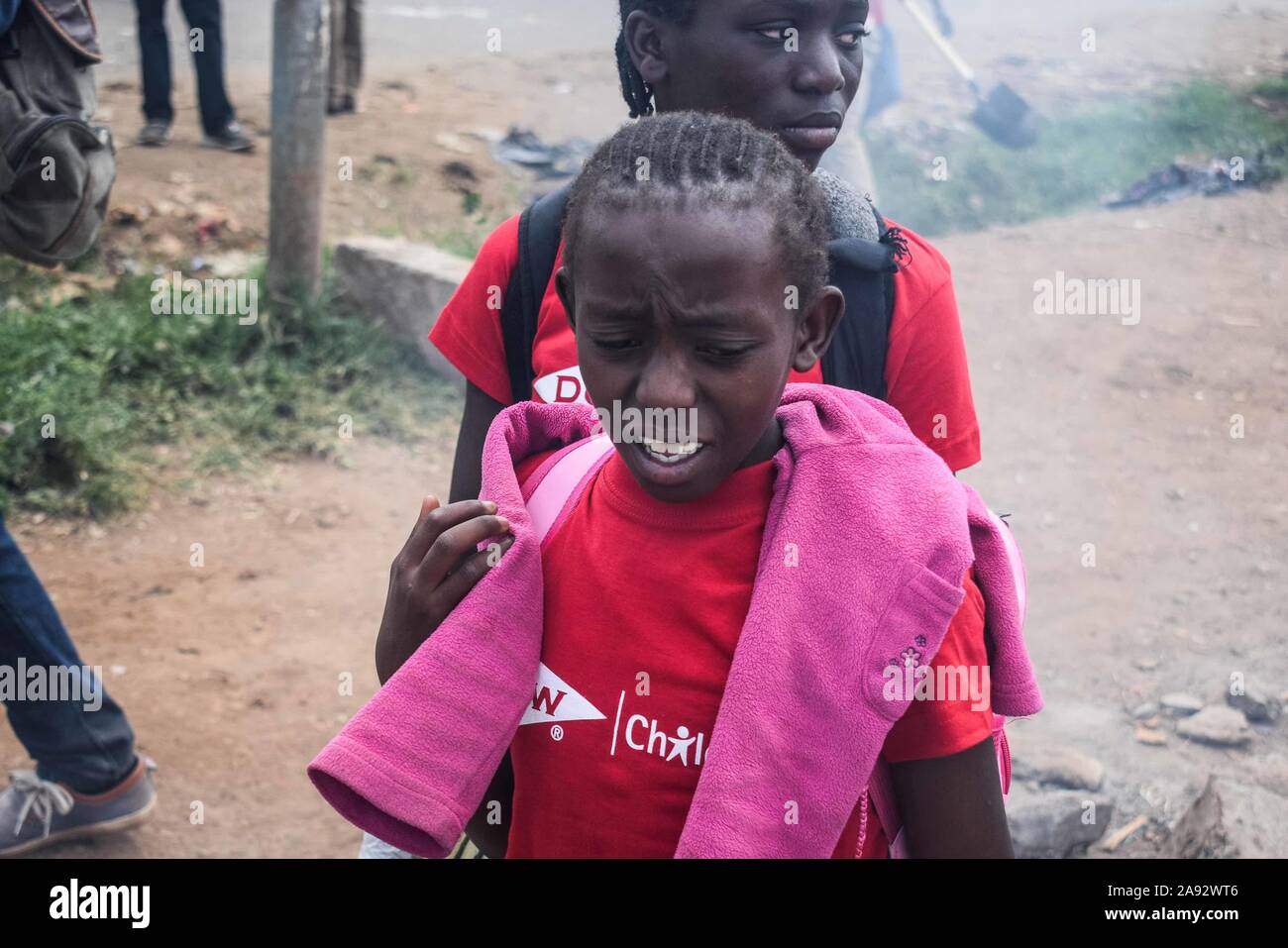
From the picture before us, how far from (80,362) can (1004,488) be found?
11.7ft

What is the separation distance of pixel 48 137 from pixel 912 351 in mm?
1826

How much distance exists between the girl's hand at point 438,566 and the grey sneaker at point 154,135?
5988mm

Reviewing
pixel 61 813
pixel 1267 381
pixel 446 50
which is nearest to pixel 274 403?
pixel 61 813

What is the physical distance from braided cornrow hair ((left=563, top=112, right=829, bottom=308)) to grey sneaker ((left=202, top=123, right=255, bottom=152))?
5898 millimetres

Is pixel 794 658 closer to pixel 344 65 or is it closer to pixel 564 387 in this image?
pixel 564 387

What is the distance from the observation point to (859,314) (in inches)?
64.9

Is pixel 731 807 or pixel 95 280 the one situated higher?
pixel 731 807

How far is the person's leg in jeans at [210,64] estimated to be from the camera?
6375 millimetres

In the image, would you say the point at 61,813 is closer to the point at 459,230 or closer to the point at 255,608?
the point at 255,608

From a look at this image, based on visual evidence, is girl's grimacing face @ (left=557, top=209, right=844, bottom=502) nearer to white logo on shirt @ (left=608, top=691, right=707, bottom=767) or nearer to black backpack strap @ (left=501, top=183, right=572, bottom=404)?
white logo on shirt @ (left=608, top=691, right=707, bottom=767)

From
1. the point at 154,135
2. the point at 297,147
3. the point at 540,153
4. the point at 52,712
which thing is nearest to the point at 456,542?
the point at 52,712

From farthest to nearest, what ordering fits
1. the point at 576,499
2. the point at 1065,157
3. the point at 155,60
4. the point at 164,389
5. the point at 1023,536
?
the point at 1065,157
the point at 155,60
the point at 164,389
the point at 1023,536
the point at 576,499

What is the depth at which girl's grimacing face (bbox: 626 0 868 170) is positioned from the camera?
5.76ft

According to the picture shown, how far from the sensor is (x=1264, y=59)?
1020cm
